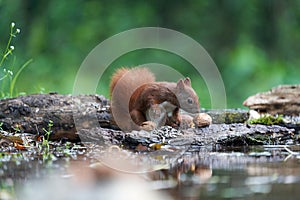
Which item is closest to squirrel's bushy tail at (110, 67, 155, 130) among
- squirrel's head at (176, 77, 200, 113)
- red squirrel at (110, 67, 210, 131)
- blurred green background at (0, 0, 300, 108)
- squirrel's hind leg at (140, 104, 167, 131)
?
red squirrel at (110, 67, 210, 131)

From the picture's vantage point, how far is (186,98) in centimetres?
363

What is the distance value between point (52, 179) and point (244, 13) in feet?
20.4

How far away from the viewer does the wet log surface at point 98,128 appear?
3381 mm

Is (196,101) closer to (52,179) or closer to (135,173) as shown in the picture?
(135,173)

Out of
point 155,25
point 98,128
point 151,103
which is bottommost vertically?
point 98,128

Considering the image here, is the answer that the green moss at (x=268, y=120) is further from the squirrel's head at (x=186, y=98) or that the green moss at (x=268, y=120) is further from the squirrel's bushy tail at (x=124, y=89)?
the squirrel's bushy tail at (x=124, y=89)

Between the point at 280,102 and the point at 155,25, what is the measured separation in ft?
13.3

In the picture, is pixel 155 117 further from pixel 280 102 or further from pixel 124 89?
pixel 280 102

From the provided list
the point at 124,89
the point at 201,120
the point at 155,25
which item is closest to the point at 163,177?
the point at 201,120

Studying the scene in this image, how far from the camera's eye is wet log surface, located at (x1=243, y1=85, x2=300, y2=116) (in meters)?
4.44

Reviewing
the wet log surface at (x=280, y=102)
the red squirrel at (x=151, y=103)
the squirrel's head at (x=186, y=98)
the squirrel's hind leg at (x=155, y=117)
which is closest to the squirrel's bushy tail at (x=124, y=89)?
the red squirrel at (x=151, y=103)

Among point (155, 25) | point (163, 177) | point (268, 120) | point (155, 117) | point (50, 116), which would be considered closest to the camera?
point (163, 177)

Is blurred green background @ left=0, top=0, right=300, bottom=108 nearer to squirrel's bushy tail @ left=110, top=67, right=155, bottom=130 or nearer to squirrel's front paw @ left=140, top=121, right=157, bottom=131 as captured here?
squirrel's bushy tail @ left=110, top=67, right=155, bottom=130

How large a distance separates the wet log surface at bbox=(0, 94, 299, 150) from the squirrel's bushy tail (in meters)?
0.09
